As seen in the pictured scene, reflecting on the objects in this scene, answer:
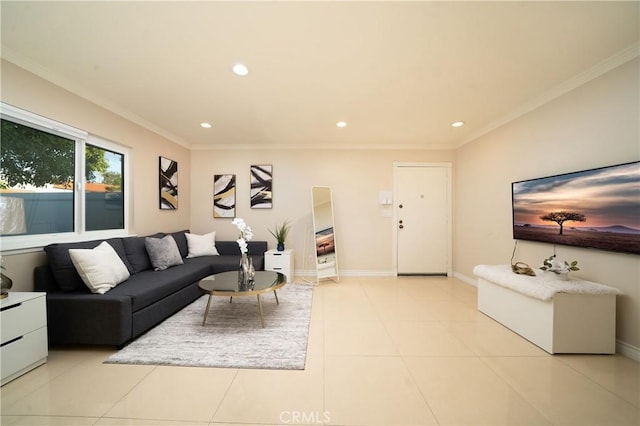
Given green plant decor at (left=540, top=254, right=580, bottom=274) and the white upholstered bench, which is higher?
green plant decor at (left=540, top=254, right=580, bottom=274)

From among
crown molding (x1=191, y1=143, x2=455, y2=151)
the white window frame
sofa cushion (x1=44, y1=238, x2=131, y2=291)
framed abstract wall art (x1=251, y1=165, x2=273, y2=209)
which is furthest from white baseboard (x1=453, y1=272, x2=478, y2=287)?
the white window frame

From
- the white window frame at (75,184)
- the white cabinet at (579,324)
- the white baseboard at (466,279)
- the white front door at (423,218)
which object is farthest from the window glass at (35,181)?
the white baseboard at (466,279)

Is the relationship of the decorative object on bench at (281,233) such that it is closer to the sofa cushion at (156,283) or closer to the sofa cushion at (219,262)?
the sofa cushion at (219,262)

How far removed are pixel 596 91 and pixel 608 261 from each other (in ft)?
5.08

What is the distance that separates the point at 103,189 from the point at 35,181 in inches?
28.7

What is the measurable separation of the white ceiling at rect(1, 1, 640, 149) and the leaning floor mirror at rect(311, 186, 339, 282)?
157cm

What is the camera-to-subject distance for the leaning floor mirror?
14.2 ft

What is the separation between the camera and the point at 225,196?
467 cm

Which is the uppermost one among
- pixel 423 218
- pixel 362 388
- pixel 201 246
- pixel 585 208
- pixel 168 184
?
pixel 168 184

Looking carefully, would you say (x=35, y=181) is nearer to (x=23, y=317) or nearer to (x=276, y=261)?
(x=23, y=317)

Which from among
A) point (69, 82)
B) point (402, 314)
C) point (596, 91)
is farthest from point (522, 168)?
point (69, 82)

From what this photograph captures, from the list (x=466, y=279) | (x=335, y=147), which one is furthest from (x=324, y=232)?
(x=466, y=279)

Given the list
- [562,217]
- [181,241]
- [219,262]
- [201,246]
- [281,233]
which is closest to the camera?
[562,217]

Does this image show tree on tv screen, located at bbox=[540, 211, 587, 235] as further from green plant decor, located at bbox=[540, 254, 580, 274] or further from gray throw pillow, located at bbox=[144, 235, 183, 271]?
gray throw pillow, located at bbox=[144, 235, 183, 271]
